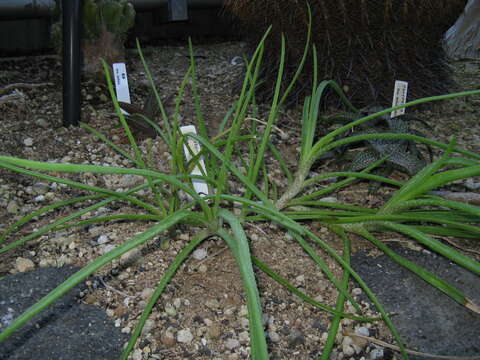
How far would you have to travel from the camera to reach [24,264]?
0.79 m

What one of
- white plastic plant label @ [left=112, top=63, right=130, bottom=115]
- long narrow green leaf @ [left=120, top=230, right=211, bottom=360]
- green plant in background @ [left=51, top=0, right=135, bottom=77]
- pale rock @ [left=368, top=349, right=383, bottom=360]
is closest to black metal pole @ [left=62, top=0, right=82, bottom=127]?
white plastic plant label @ [left=112, top=63, right=130, bottom=115]

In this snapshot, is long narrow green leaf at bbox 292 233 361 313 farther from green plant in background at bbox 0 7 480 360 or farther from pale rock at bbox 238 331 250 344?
pale rock at bbox 238 331 250 344

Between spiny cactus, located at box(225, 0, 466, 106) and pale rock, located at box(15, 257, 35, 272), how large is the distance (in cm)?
87

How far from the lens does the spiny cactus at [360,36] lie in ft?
4.11

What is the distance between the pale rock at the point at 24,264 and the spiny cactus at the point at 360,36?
2.86 ft

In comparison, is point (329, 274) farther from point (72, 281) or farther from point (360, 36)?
point (360, 36)

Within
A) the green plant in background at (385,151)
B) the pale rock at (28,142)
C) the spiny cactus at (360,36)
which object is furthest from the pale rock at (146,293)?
the spiny cactus at (360,36)

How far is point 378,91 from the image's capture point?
4.56ft

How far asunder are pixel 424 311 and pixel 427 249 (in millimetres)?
170

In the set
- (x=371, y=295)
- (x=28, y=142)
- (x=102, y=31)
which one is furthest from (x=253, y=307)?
(x=102, y=31)

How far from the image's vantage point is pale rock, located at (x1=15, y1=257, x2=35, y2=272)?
30.8 inches

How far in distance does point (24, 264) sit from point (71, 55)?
23.6 inches

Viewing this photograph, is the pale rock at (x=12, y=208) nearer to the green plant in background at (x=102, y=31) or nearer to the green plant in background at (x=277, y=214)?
the green plant in background at (x=277, y=214)

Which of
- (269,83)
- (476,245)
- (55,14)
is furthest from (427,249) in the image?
(55,14)
